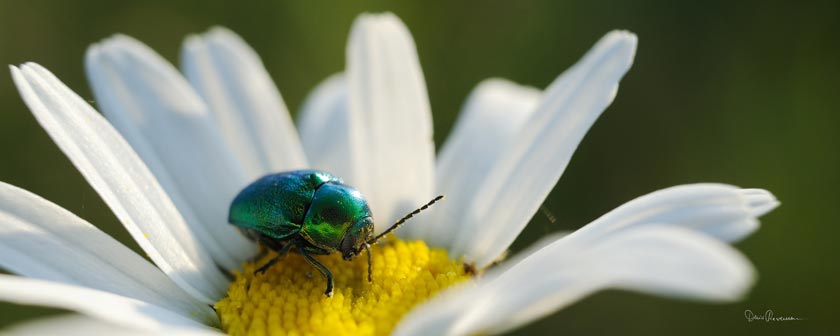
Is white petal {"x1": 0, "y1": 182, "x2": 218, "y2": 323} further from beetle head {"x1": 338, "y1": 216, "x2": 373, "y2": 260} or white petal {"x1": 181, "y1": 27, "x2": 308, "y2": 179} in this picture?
white petal {"x1": 181, "y1": 27, "x2": 308, "y2": 179}

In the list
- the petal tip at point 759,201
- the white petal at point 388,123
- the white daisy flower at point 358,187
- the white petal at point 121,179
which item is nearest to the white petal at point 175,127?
the white daisy flower at point 358,187

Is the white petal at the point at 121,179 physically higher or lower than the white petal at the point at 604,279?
higher

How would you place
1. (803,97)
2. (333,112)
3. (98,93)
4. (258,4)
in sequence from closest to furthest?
(98,93) → (333,112) → (803,97) → (258,4)

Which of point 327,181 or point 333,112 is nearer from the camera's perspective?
point 327,181

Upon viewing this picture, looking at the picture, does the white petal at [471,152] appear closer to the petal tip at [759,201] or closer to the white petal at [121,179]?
the white petal at [121,179]

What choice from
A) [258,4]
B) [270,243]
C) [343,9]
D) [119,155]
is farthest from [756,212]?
[258,4]

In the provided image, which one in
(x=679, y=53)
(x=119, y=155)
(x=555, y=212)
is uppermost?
(x=119, y=155)

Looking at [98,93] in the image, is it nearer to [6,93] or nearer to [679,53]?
[6,93]
